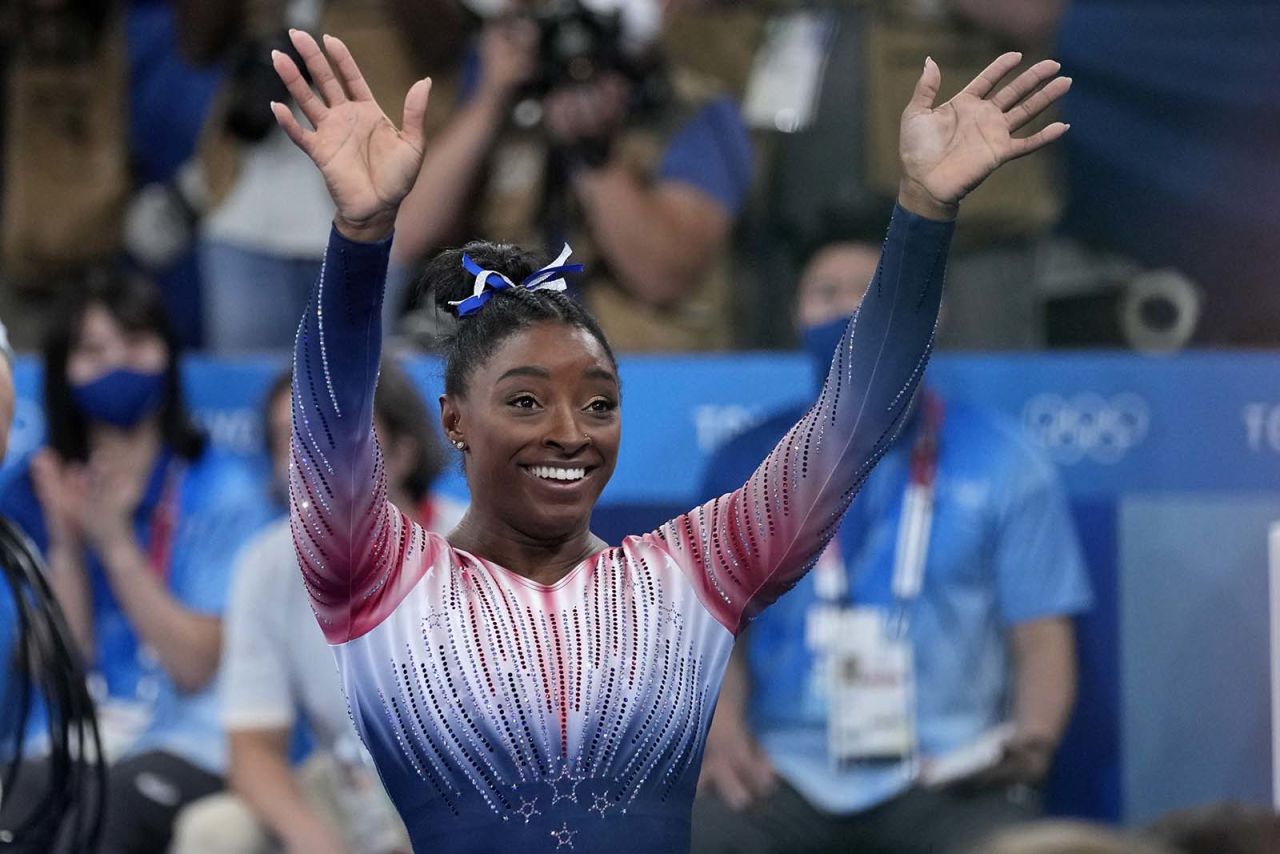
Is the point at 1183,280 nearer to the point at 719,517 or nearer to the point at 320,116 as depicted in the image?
the point at 719,517

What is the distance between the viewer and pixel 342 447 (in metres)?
2.61

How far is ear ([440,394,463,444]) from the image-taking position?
9.43 feet

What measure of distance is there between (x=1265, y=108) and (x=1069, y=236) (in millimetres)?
658

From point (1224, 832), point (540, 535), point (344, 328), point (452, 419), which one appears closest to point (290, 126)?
point (344, 328)

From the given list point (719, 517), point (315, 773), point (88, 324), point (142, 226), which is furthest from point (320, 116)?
point (142, 226)

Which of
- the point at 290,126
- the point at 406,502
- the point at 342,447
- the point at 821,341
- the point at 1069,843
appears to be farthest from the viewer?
the point at 821,341

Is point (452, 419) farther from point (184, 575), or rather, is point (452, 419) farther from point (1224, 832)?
point (184, 575)

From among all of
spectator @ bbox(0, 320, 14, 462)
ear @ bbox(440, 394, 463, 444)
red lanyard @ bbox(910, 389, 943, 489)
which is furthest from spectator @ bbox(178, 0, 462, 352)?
ear @ bbox(440, 394, 463, 444)

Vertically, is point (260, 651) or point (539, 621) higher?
point (539, 621)

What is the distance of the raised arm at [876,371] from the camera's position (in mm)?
2625

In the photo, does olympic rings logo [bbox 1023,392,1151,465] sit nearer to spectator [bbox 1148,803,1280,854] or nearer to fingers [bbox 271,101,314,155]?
spectator [bbox 1148,803,1280,854]

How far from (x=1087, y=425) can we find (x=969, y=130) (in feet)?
8.97

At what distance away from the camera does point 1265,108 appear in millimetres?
5422

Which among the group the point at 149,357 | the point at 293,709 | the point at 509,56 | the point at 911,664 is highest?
the point at 509,56
